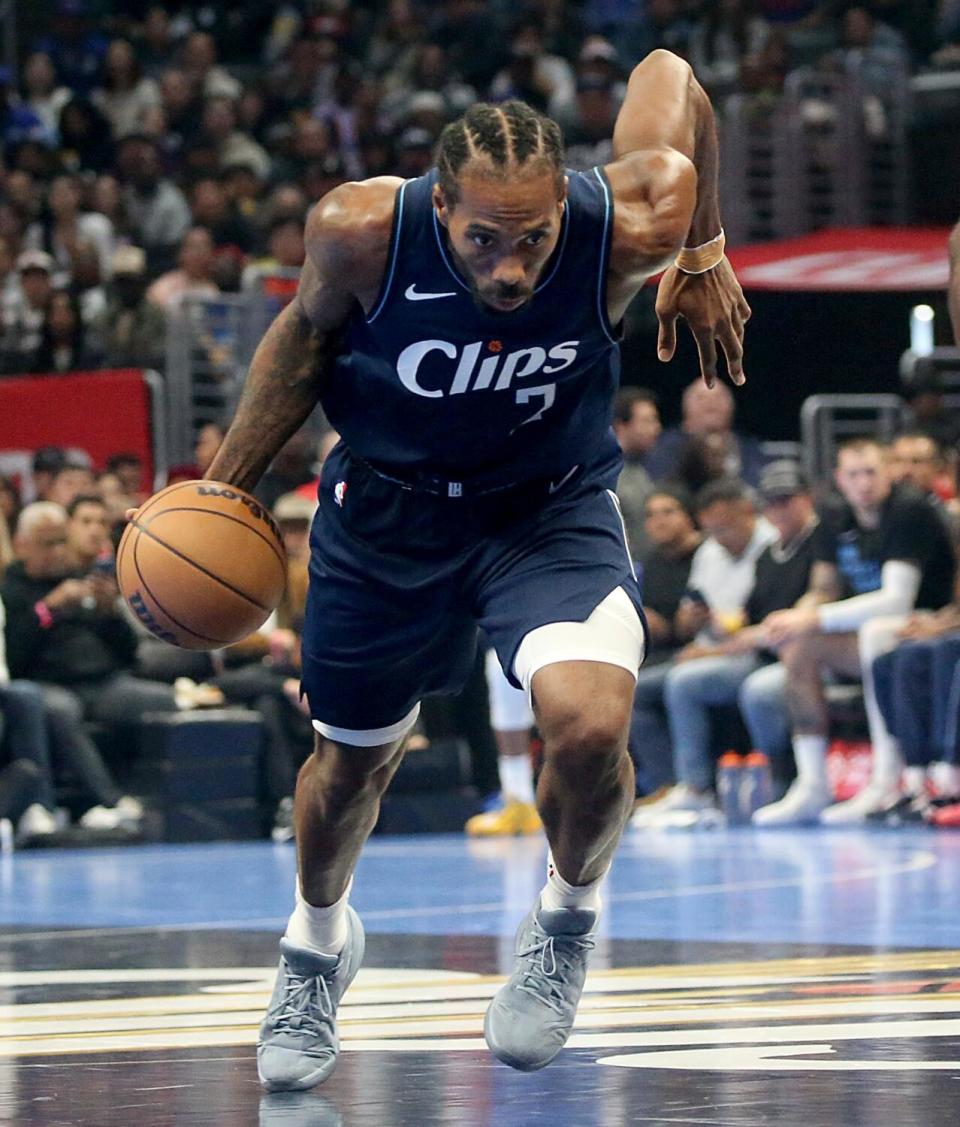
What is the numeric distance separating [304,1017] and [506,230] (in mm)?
1540

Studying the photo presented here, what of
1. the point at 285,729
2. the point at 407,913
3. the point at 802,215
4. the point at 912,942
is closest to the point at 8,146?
the point at 802,215

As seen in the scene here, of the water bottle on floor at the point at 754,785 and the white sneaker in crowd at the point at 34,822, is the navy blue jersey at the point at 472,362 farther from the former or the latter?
the water bottle on floor at the point at 754,785

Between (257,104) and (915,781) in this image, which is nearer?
(915,781)

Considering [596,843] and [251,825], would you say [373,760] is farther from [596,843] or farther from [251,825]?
[251,825]

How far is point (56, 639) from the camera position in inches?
458

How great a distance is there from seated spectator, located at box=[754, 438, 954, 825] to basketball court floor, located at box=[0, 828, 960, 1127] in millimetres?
1481

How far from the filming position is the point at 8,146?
19391 millimetres

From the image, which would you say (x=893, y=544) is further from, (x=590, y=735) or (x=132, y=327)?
(x=590, y=735)

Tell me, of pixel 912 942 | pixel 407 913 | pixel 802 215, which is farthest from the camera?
pixel 802 215

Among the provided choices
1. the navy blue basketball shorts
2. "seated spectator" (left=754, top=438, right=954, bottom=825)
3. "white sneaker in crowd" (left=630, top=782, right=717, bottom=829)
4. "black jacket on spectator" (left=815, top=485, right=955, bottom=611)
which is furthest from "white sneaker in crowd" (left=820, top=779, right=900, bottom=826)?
the navy blue basketball shorts

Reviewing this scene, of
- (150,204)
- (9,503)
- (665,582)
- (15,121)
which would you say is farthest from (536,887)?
(15,121)

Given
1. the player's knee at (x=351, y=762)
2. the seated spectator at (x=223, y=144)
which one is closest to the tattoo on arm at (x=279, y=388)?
the player's knee at (x=351, y=762)

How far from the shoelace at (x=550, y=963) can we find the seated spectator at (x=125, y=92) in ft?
53.1

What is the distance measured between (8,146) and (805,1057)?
1640 centimetres
